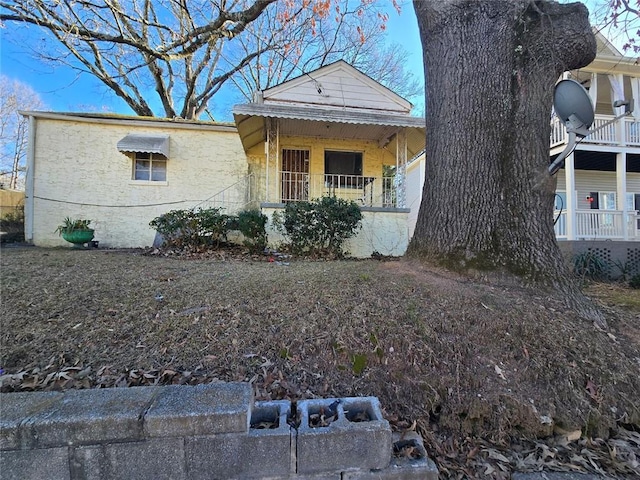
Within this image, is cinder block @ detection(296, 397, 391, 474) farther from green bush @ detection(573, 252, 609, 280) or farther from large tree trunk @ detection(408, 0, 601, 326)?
green bush @ detection(573, 252, 609, 280)

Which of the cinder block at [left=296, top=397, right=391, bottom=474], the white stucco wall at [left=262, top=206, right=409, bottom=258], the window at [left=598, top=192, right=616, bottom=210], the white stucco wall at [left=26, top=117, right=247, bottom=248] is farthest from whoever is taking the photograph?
the window at [left=598, top=192, right=616, bottom=210]

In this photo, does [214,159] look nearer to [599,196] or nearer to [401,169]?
[401,169]

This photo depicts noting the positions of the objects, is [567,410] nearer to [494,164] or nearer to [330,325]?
[330,325]

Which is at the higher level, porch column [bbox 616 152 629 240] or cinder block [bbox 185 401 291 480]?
porch column [bbox 616 152 629 240]

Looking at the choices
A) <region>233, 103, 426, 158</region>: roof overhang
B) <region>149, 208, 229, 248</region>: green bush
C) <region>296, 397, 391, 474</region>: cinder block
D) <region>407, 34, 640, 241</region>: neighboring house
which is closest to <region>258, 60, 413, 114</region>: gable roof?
<region>233, 103, 426, 158</region>: roof overhang

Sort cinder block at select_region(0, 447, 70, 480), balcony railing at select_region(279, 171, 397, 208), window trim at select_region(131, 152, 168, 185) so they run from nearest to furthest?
cinder block at select_region(0, 447, 70, 480)
balcony railing at select_region(279, 171, 397, 208)
window trim at select_region(131, 152, 168, 185)

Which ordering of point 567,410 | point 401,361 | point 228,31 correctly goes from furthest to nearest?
1. point 228,31
2. point 401,361
3. point 567,410

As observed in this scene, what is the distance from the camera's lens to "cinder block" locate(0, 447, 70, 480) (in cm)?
119

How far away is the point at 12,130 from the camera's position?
21562 mm

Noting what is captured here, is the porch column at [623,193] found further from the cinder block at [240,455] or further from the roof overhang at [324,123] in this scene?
the cinder block at [240,455]

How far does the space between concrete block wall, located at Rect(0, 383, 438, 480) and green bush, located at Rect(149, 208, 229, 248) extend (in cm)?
552

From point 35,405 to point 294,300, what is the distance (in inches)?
66.1

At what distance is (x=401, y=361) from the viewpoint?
6.61ft

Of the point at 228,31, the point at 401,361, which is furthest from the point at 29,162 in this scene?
the point at 401,361
